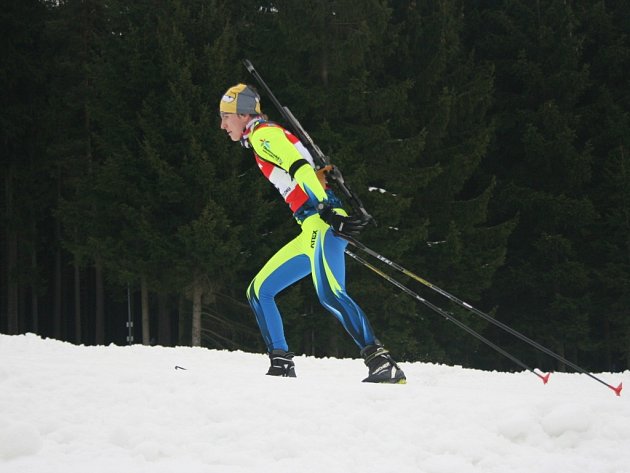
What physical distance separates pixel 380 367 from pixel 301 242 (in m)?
1.30

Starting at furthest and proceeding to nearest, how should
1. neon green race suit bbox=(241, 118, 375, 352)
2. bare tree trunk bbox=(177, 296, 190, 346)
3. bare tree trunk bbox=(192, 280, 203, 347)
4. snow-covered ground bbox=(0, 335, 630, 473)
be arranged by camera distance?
bare tree trunk bbox=(177, 296, 190, 346)
bare tree trunk bbox=(192, 280, 203, 347)
neon green race suit bbox=(241, 118, 375, 352)
snow-covered ground bbox=(0, 335, 630, 473)

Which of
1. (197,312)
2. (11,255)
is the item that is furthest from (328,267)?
(11,255)

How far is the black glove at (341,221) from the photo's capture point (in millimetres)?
7039

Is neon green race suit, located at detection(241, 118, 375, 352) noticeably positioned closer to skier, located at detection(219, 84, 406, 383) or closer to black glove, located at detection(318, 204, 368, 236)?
skier, located at detection(219, 84, 406, 383)

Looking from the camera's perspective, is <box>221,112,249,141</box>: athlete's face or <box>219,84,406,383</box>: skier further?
<box>221,112,249,141</box>: athlete's face

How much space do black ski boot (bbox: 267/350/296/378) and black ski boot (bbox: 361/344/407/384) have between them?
81 centimetres

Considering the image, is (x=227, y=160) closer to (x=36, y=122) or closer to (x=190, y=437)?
(x=36, y=122)

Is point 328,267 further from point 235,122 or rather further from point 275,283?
point 235,122

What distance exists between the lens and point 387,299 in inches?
975

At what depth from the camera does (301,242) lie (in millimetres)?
7586

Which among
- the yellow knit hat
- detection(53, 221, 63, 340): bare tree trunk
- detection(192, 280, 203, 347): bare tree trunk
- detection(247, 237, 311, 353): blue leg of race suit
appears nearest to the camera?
detection(247, 237, 311, 353): blue leg of race suit

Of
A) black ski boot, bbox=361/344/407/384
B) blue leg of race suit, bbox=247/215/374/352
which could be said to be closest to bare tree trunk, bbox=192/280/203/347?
blue leg of race suit, bbox=247/215/374/352

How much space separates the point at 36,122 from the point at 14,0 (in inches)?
175

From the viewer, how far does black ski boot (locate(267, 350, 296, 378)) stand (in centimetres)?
770
